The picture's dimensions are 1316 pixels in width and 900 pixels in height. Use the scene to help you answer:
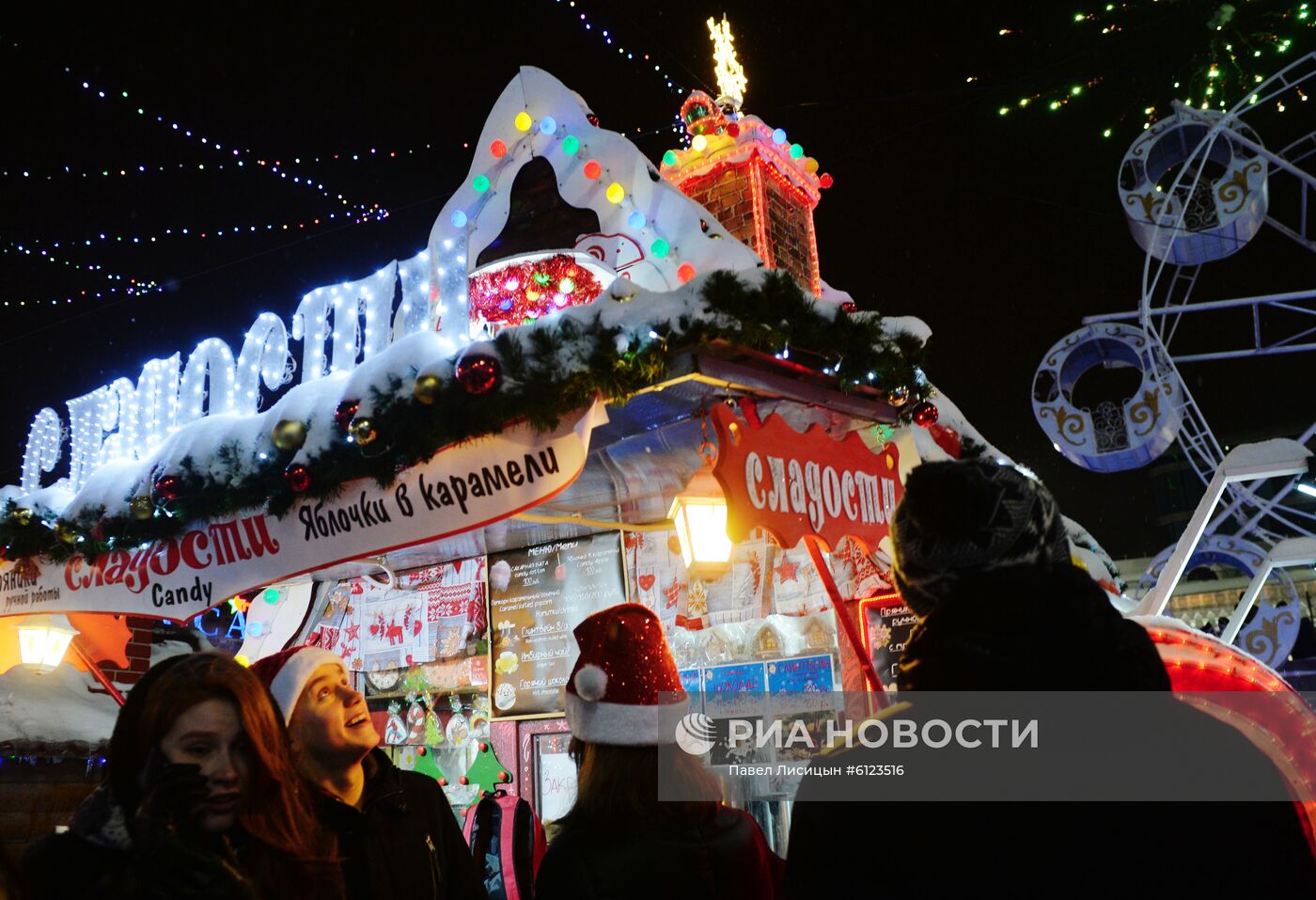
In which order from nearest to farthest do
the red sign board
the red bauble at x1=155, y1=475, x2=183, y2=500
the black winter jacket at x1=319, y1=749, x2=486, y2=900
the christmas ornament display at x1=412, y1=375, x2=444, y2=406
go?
the black winter jacket at x1=319, y1=749, x2=486, y2=900 → the red sign board → the christmas ornament display at x1=412, y1=375, x2=444, y2=406 → the red bauble at x1=155, y1=475, x2=183, y2=500

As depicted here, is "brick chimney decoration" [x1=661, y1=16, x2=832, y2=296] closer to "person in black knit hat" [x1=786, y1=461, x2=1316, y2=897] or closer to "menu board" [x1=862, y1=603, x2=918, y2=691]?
"menu board" [x1=862, y1=603, x2=918, y2=691]

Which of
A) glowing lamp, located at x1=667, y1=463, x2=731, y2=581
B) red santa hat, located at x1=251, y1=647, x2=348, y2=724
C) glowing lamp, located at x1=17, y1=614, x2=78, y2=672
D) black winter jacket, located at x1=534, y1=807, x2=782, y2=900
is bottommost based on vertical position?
black winter jacket, located at x1=534, y1=807, x2=782, y2=900

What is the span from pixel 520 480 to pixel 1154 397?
25.5 feet

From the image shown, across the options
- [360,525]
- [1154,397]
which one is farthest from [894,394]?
[1154,397]

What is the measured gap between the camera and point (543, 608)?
6473 mm

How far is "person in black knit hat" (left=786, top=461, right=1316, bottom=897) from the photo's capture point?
1.27 metres

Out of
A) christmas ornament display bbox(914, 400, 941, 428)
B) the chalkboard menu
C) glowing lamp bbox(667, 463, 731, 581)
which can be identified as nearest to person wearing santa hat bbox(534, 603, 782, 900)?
glowing lamp bbox(667, 463, 731, 581)

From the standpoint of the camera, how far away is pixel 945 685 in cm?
137

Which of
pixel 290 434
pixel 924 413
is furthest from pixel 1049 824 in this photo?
pixel 290 434

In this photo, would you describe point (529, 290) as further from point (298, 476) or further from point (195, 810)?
point (195, 810)

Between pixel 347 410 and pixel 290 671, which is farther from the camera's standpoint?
pixel 347 410

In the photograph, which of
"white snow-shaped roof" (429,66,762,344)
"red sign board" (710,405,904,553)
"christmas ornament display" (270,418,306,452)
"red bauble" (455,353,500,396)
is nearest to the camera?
"red sign board" (710,405,904,553)

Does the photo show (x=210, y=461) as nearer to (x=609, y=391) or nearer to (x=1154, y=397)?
(x=609, y=391)

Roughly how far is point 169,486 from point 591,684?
12.7ft
